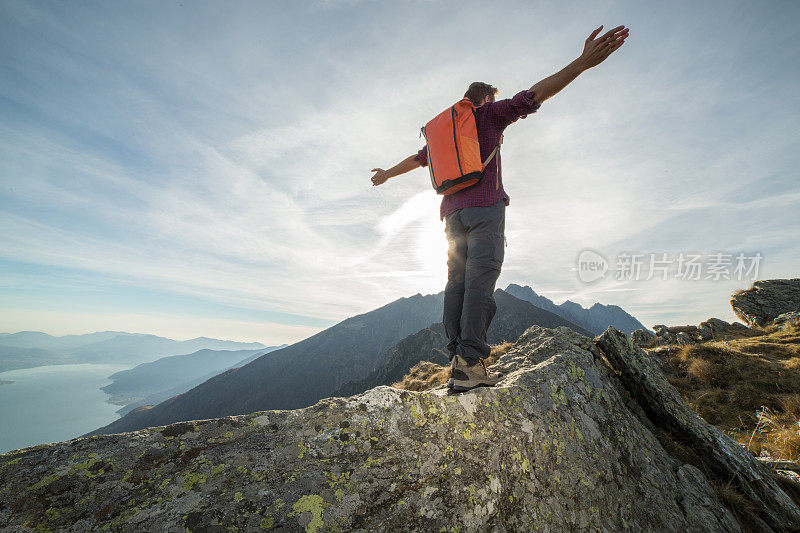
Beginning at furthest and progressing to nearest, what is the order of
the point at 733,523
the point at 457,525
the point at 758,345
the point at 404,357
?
1. the point at 404,357
2. the point at 758,345
3. the point at 733,523
4. the point at 457,525

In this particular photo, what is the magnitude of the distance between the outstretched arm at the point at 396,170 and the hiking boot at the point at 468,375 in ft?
12.1

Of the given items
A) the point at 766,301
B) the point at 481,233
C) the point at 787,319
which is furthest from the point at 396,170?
the point at 766,301

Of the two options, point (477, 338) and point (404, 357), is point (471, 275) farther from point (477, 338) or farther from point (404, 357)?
point (404, 357)

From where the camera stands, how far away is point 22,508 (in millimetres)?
1678

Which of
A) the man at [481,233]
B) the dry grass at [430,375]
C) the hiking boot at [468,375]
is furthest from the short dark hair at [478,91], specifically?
the dry grass at [430,375]

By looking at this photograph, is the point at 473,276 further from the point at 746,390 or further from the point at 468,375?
the point at 746,390

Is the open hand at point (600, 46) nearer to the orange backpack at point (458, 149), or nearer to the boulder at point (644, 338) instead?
the orange backpack at point (458, 149)

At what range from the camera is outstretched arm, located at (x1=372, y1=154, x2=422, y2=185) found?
5855mm

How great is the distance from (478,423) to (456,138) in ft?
12.2

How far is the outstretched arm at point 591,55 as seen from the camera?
377 centimetres

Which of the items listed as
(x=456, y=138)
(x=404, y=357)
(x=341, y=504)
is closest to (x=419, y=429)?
(x=341, y=504)

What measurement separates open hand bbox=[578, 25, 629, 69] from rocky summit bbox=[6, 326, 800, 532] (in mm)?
4146

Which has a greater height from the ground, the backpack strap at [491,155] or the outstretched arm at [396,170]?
the outstretched arm at [396,170]

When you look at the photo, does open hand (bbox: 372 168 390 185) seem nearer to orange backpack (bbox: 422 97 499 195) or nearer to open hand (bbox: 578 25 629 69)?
orange backpack (bbox: 422 97 499 195)
